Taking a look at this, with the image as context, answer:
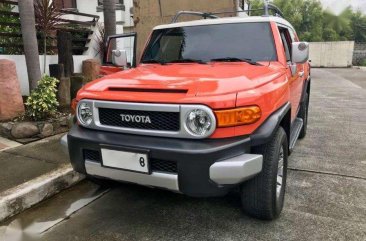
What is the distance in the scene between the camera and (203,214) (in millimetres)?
3264

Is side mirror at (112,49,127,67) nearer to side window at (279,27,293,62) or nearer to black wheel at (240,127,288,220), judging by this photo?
side window at (279,27,293,62)

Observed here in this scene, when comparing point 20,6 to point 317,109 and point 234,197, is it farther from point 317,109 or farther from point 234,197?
point 317,109

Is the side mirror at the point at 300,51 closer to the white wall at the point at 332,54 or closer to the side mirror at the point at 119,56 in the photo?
the side mirror at the point at 119,56

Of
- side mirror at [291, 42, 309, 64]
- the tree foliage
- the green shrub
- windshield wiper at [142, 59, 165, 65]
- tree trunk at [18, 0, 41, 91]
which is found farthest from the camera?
the tree foliage

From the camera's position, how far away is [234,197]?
11.7ft

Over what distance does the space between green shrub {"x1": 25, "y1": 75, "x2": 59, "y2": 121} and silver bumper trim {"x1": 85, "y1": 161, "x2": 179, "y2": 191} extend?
9.11ft

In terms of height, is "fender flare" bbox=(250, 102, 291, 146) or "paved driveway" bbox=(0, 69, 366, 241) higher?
"fender flare" bbox=(250, 102, 291, 146)

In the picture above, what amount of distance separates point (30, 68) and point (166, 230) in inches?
154

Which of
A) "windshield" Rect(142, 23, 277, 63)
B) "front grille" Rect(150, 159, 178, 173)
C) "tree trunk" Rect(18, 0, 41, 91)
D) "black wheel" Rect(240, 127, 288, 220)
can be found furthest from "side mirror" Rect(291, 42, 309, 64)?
"tree trunk" Rect(18, 0, 41, 91)

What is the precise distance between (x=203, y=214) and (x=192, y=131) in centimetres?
105

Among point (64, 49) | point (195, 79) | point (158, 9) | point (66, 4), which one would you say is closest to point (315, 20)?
point (66, 4)

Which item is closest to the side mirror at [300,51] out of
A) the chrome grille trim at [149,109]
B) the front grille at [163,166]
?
the chrome grille trim at [149,109]

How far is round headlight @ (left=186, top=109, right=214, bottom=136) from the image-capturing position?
256cm

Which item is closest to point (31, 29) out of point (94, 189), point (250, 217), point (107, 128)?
point (94, 189)
